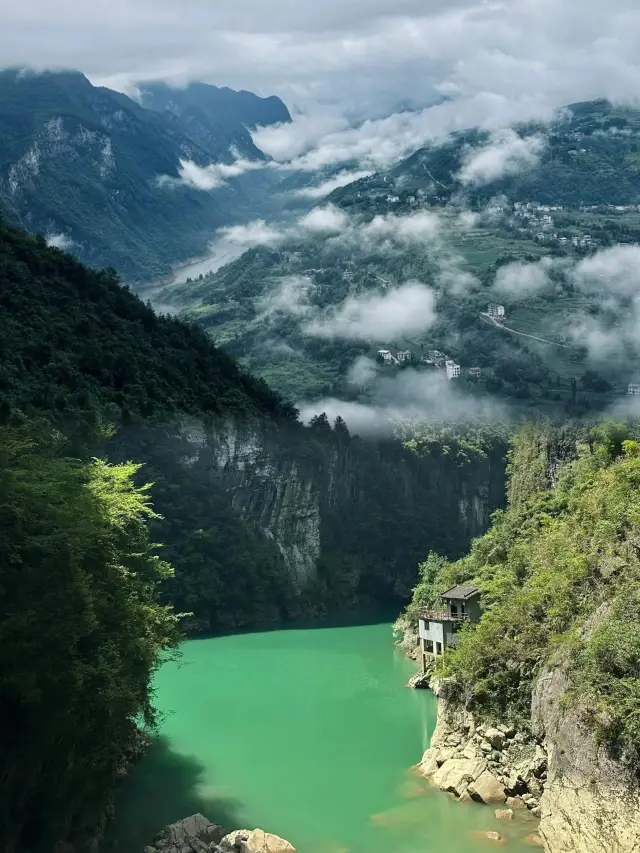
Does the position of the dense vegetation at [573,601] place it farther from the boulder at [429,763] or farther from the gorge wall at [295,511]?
the gorge wall at [295,511]

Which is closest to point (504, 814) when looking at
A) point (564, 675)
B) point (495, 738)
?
point (495, 738)

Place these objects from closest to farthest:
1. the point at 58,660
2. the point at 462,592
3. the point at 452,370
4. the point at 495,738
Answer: the point at 58,660
the point at 495,738
the point at 462,592
the point at 452,370

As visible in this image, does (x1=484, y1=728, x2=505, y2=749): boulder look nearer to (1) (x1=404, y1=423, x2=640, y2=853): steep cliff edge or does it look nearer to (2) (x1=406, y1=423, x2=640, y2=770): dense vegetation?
(1) (x1=404, y1=423, x2=640, y2=853): steep cliff edge

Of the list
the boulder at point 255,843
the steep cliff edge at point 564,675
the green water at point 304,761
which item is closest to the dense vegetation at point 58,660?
the boulder at point 255,843

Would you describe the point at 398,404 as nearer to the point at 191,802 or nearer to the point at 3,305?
the point at 3,305

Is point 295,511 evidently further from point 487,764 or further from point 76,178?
point 76,178

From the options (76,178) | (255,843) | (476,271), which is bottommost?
(255,843)

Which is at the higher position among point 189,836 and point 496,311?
point 496,311

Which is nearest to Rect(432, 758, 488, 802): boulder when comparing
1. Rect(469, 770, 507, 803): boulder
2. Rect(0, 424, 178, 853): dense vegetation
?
Rect(469, 770, 507, 803): boulder
